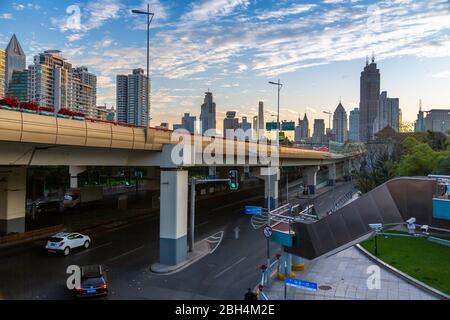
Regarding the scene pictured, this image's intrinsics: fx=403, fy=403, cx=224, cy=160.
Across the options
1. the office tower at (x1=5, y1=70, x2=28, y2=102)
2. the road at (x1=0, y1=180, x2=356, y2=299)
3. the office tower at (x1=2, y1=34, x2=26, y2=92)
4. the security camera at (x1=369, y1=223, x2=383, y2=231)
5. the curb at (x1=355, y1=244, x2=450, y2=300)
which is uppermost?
the office tower at (x1=2, y1=34, x2=26, y2=92)

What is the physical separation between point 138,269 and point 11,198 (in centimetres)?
1332

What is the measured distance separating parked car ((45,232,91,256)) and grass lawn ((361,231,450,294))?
19.6 metres

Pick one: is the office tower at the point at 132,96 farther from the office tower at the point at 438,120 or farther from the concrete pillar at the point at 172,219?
the office tower at the point at 438,120

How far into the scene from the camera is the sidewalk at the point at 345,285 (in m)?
18.2

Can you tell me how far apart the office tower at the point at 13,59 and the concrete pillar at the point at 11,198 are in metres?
58.6

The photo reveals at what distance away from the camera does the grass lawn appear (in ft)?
66.0

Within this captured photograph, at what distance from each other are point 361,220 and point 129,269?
42.6 ft

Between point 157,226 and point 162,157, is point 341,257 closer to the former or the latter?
point 162,157

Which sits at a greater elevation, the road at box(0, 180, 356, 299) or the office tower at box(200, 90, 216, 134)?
the office tower at box(200, 90, 216, 134)

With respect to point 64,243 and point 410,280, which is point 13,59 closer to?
point 64,243

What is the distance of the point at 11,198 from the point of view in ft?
97.3

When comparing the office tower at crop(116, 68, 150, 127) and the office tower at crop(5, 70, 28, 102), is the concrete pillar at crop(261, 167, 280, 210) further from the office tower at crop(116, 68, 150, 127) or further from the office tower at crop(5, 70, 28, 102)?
the office tower at crop(5, 70, 28, 102)

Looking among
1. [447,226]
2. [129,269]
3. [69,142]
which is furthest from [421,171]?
[69,142]

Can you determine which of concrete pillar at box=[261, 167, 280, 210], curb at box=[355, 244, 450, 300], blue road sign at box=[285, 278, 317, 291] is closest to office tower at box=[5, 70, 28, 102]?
concrete pillar at box=[261, 167, 280, 210]
